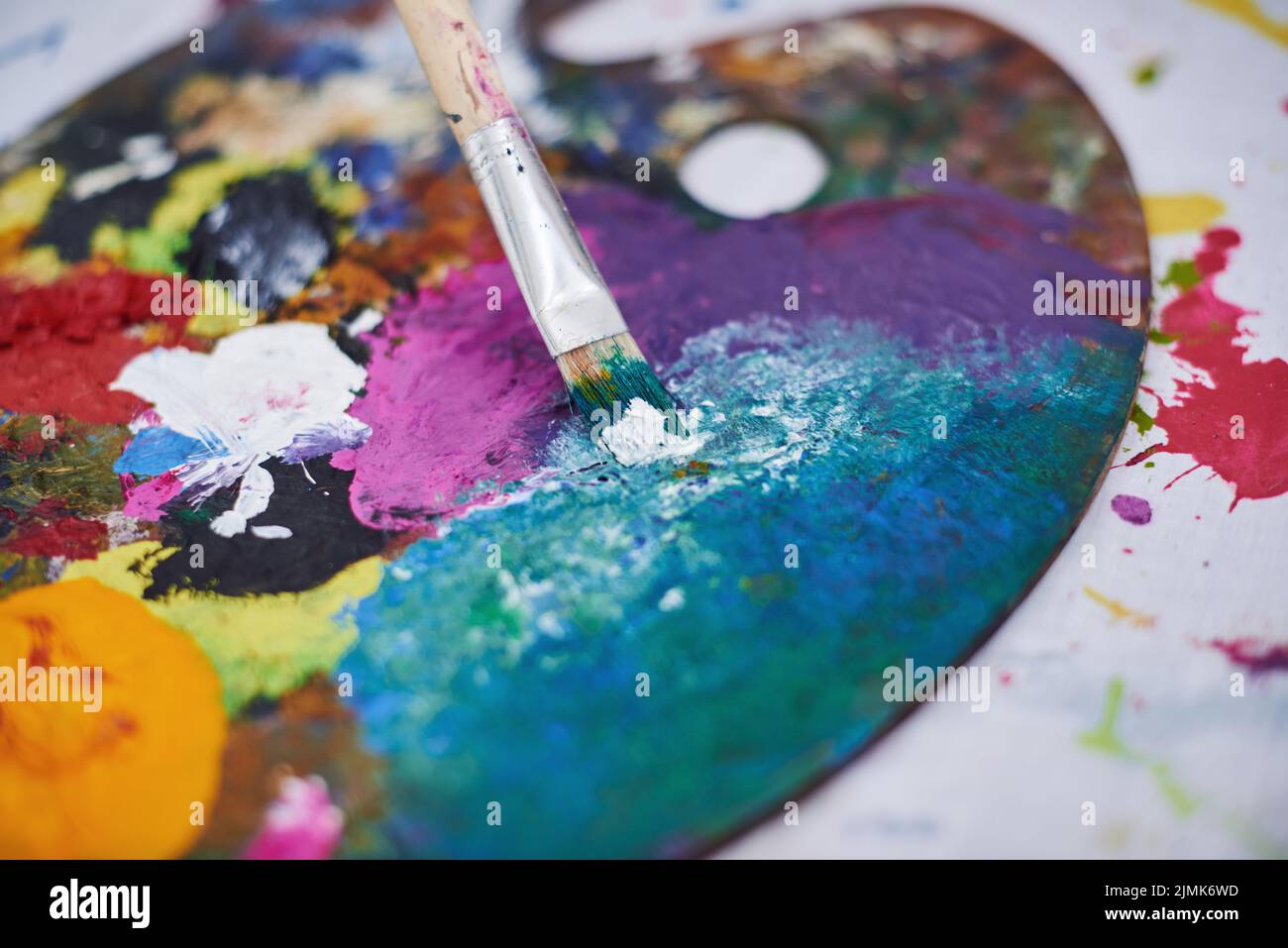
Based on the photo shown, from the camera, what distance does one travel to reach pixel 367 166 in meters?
1.74

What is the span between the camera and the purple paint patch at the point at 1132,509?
50.6 inches

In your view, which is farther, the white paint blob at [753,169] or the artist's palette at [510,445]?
the white paint blob at [753,169]

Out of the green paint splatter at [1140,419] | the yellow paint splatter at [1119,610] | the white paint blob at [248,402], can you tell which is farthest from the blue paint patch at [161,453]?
the green paint splatter at [1140,419]

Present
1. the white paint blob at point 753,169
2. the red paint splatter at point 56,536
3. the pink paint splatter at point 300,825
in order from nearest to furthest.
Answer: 1. the pink paint splatter at point 300,825
2. the red paint splatter at point 56,536
3. the white paint blob at point 753,169

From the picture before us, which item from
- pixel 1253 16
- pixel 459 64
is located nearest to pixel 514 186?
pixel 459 64

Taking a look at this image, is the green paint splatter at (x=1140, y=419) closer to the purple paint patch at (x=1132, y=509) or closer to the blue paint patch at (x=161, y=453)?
the purple paint patch at (x=1132, y=509)

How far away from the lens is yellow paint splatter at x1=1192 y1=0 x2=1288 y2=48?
186 cm

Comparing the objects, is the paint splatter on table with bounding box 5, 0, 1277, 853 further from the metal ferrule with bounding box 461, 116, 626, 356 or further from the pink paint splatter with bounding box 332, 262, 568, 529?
the metal ferrule with bounding box 461, 116, 626, 356

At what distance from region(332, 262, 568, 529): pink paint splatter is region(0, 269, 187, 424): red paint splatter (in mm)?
329

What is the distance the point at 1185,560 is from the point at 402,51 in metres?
1.53

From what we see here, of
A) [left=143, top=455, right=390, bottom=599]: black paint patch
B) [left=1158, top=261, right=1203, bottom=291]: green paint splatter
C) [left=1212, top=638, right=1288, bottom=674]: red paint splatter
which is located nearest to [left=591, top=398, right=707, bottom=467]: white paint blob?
[left=143, top=455, right=390, bottom=599]: black paint patch

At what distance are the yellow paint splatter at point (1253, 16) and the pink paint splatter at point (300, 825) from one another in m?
1.93

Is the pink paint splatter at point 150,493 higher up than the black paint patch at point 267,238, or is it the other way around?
the black paint patch at point 267,238

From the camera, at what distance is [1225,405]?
4.54ft
